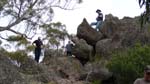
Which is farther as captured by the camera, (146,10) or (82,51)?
(82,51)

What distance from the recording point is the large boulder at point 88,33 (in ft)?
85.0

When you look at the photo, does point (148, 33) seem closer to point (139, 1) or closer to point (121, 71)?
point (121, 71)

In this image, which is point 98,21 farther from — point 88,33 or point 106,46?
point 106,46

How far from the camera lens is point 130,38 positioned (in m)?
22.6

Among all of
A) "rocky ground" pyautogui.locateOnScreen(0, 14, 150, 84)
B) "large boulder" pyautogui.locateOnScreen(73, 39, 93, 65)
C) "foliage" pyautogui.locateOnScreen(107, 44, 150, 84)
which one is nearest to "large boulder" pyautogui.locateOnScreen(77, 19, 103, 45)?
"rocky ground" pyautogui.locateOnScreen(0, 14, 150, 84)

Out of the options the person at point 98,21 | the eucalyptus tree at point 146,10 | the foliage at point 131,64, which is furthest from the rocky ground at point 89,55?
the eucalyptus tree at point 146,10

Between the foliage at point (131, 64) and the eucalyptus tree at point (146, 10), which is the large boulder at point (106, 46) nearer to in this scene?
the foliage at point (131, 64)

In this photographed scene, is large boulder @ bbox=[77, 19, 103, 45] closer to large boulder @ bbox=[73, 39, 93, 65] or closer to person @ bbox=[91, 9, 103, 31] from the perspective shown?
person @ bbox=[91, 9, 103, 31]

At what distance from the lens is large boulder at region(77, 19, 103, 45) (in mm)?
25922

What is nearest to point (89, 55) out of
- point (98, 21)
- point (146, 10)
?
point (98, 21)

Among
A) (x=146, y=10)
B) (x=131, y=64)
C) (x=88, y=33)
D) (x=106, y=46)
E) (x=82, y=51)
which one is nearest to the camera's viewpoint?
(x=146, y=10)

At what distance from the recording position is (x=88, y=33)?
26.0 metres

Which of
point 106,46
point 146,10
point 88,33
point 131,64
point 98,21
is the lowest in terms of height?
point 106,46

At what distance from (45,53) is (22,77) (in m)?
10.9
